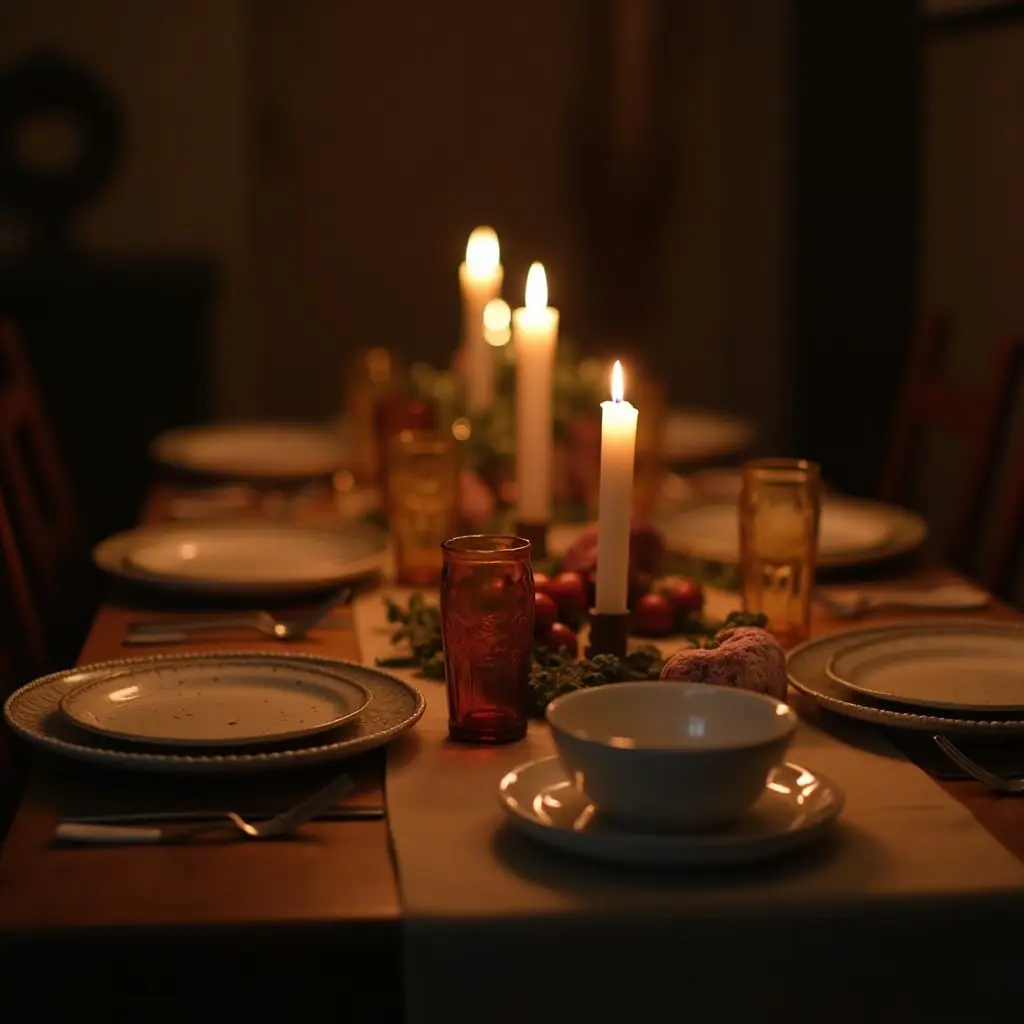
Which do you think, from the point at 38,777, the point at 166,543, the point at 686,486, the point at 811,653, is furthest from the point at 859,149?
the point at 38,777

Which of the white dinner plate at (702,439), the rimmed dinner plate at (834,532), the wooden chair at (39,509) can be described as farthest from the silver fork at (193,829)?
the white dinner plate at (702,439)

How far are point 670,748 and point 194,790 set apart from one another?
36cm

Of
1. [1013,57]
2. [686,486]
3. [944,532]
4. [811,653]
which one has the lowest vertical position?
[944,532]

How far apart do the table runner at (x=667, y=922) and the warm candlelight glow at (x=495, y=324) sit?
128cm

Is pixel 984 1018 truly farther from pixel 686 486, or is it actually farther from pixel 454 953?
pixel 686 486

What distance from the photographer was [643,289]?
195 inches

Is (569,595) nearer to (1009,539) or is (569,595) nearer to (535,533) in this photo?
(535,533)

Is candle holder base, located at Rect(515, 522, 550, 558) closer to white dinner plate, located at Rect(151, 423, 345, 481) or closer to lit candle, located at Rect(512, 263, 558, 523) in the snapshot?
lit candle, located at Rect(512, 263, 558, 523)

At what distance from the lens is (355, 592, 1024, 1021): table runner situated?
36.3 inches

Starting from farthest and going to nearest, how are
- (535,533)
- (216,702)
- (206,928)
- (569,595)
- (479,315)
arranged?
1. (479,315)
2. (535,533)
3. (569,595)
4. (216,702)
5. (206,928)

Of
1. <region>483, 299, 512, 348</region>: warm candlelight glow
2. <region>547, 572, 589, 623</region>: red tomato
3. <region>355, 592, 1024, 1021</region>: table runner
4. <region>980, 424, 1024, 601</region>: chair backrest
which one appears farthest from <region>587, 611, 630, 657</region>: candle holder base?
<region>483, 299, 512, 348</region>: warm candlelight glow

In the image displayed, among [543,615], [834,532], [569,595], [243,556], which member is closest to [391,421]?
[243,556]

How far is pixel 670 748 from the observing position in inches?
37.8

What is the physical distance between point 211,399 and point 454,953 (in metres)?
3.51
